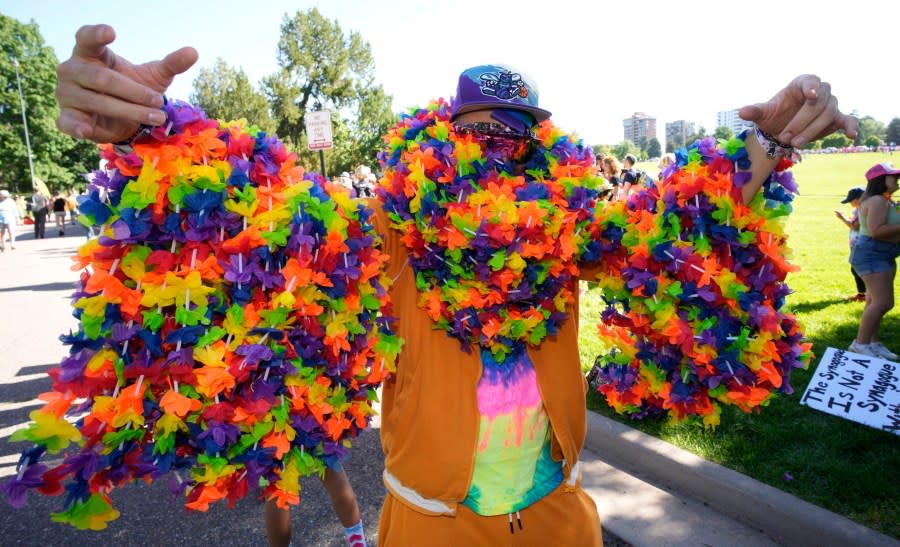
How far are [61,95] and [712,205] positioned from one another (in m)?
1.62

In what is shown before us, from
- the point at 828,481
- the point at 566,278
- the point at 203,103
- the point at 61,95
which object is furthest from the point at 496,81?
the point at 203,103

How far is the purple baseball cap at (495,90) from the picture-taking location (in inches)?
65.9

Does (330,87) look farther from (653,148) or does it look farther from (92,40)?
(653,148)

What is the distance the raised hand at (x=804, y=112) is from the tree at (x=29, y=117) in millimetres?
48710

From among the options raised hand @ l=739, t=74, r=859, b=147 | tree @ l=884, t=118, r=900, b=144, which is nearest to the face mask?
raised hand @ l=739, t=74, r=859, b=147

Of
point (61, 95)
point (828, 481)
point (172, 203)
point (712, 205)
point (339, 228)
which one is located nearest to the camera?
point (61, 95)

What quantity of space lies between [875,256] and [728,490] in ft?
12.5

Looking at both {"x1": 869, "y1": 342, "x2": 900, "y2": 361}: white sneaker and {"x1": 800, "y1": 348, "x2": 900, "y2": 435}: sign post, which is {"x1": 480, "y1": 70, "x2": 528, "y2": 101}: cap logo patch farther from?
{"x1": 869, "y1": 342, "x2": 900, "y2": 361}: white sneaker

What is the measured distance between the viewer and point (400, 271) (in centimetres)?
170

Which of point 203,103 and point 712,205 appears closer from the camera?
point 712,205

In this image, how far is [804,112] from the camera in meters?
1.41

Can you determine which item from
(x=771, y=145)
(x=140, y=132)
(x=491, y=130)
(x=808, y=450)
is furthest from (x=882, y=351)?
(x=140, y=132)

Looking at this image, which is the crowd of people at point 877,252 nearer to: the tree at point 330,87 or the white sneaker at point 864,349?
the white sneaker at point 864,349

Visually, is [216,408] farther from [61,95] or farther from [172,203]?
[61,95]
